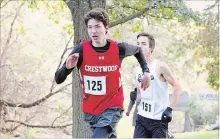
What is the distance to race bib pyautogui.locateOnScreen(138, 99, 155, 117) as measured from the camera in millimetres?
5207

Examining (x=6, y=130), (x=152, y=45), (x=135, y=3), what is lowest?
(x=6, y=130)

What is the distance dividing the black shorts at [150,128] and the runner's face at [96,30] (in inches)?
59.5

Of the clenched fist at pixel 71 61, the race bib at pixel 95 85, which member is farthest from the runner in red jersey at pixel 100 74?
the clenched fist at pixel 71 61

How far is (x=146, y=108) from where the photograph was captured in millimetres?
5238

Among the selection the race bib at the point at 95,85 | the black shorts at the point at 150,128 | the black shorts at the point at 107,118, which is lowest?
the black shorts at the point at 150,128

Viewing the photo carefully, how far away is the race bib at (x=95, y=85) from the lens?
4.06 meters

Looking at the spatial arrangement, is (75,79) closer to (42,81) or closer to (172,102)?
(172,102)

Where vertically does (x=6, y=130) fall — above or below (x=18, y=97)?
below

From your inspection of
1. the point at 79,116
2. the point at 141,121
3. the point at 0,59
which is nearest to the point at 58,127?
the point at 0,59

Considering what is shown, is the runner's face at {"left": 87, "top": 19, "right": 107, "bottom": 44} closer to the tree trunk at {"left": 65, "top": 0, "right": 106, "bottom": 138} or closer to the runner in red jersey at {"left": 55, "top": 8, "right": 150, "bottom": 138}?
the runner in red jersey at {"left": 55, "top": 8, "right": 150, "bottom": 138}

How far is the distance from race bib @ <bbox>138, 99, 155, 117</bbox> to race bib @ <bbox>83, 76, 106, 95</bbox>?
124cm

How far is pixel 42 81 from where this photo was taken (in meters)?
15.0

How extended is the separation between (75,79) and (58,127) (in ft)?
22.1

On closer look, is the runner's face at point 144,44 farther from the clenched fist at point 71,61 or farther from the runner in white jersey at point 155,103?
the clenched fist at point 71,61
